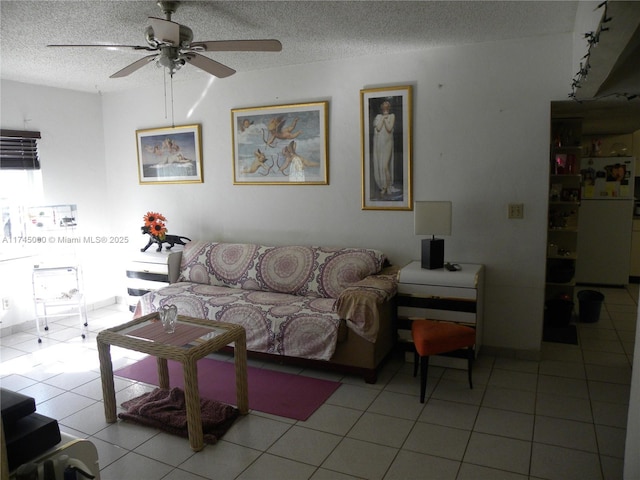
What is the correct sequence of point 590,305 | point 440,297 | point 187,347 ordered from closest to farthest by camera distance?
point 187,347 < point 440,297 < point 590,305

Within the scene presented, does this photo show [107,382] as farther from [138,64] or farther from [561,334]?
[561,334]

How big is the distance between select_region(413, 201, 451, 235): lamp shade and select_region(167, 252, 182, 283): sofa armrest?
244 centimetres

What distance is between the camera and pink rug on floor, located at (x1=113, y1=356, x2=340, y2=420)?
303 cm

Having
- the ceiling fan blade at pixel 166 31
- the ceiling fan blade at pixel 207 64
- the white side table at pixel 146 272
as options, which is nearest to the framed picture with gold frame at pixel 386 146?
the ceiling fan blade at pixel 207 64

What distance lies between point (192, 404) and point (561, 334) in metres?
3.33

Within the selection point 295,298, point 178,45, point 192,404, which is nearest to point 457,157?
point 295,298

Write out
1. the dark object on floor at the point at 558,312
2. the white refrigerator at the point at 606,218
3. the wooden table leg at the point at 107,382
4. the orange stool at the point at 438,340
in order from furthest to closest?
the white refrigerator at the point at 606,218 → the dark object on floor at the point at 558,312 → the orange stool at the point at 438,340 → the wooden table leg at the point at 107,382

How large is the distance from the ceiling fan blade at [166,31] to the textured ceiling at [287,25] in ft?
0.85

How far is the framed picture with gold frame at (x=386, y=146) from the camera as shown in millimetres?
3848

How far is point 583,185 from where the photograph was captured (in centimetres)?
570

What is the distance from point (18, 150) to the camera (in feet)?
14.9

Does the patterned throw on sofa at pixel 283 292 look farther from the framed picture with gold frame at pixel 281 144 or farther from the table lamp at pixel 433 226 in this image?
the framed picture with gold frame at pixel 281 144

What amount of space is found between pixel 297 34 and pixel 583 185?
13.9 feet

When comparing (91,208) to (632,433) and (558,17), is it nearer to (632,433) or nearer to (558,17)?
(558,17)
